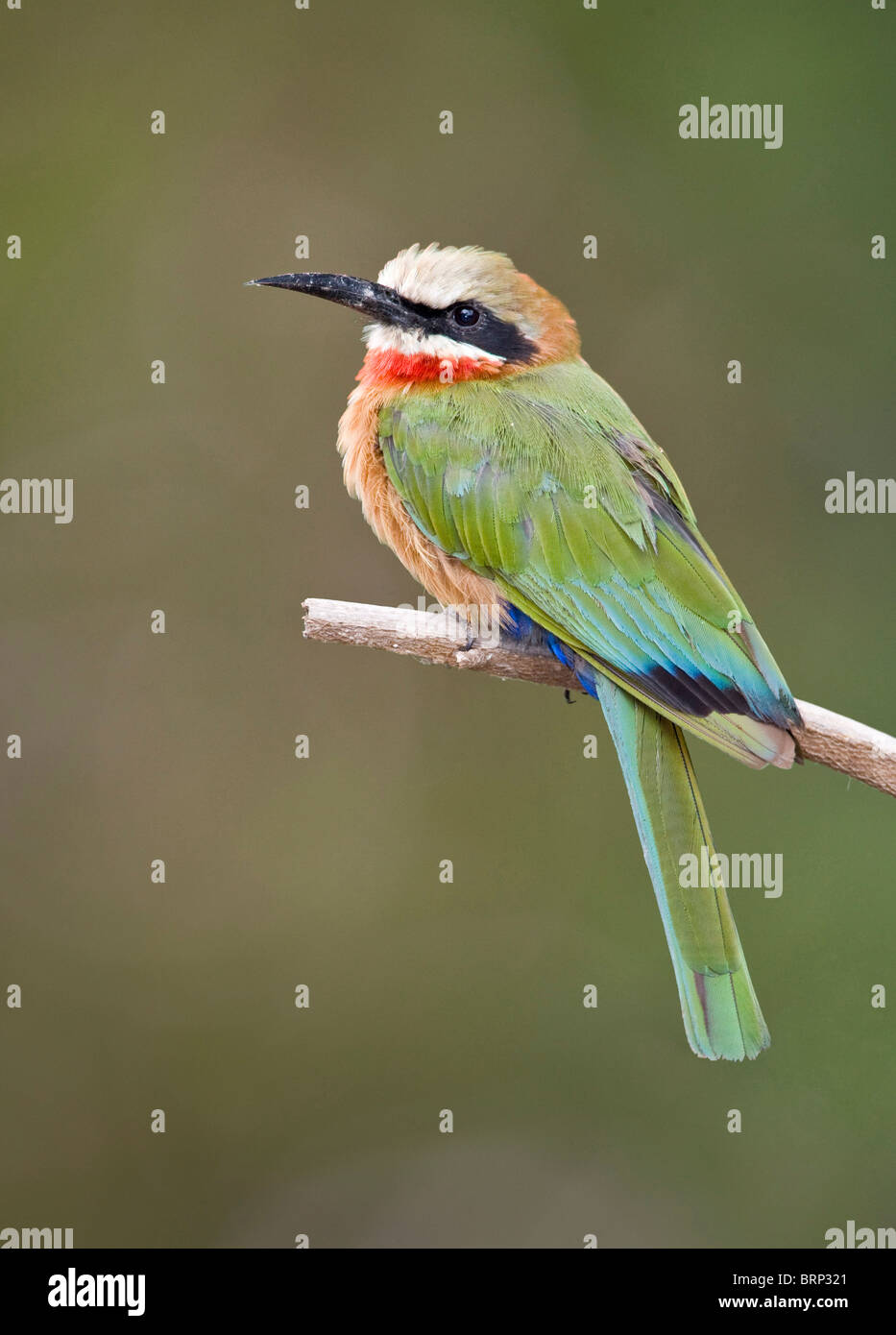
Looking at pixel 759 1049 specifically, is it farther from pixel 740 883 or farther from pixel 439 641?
pixel 740 883

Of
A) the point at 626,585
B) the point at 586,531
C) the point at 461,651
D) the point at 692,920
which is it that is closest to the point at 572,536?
the point at 586,531

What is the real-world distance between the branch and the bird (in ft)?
0.33

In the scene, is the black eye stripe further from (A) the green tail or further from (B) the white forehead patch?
(A) the green tail

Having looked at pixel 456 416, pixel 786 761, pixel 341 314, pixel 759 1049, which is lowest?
pixel 759 1049

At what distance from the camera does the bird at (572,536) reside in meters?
2.58

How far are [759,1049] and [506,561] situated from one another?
1.00 m

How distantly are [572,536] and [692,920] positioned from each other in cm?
75

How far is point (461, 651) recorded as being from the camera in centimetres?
287

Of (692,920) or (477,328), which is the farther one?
(477,328)

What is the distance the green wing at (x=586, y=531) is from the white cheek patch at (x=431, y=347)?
55mm

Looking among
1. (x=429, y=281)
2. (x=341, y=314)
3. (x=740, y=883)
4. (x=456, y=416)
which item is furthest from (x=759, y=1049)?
(x=341, y=314)

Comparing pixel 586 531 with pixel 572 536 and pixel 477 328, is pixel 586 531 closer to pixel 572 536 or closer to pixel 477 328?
pixel 572 536

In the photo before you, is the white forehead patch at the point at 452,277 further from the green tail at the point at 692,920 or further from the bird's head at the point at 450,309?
the green tail at the point at 692,920

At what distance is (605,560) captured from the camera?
282 centimetres
